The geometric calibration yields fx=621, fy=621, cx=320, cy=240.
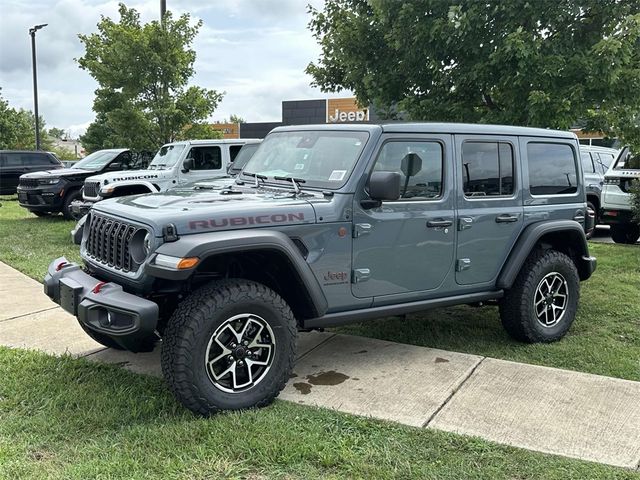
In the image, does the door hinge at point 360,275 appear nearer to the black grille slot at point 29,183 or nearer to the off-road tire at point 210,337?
the off-road tire at point 210,337

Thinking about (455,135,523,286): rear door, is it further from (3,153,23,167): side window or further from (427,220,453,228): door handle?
(3,153,23,167): side window

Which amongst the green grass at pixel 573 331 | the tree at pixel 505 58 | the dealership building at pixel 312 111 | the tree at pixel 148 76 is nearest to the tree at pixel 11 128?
the dealership building at pixel 312 111

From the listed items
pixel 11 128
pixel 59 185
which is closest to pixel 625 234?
pixel 59 185

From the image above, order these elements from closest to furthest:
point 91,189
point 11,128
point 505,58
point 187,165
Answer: point 505,58 < point 187,165 < point 91,189 < point 11,128

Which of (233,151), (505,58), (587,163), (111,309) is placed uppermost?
(505,58)

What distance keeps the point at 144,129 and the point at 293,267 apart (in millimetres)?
14023

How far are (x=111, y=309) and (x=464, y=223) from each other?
2616mm

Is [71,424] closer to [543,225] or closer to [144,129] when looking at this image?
[543,225]

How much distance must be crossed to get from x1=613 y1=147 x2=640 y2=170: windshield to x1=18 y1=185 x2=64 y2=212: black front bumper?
37.0 ft

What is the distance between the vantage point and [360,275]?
4.23 meters

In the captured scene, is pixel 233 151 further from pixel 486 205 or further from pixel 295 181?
pixel 486 205

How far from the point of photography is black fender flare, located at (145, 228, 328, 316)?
3.47 metres

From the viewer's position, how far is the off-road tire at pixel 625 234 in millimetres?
11320

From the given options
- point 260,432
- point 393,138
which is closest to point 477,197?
point 393,138
